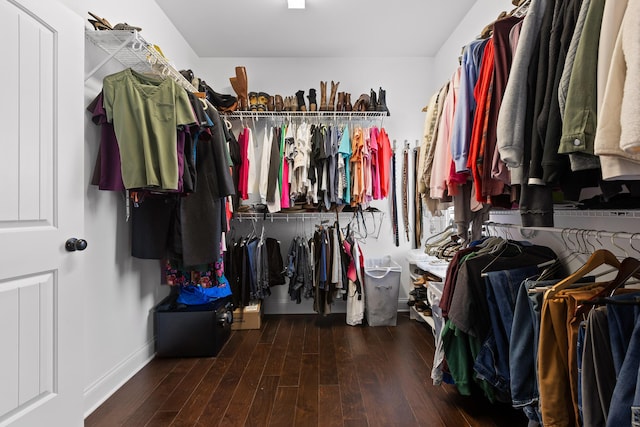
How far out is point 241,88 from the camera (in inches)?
122

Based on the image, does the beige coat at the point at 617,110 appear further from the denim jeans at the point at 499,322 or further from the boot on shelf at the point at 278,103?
the boot on shelf at the point at 278,103

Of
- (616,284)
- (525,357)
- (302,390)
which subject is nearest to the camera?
(616,284)

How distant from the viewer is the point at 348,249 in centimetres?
300

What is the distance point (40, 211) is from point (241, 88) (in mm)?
2187

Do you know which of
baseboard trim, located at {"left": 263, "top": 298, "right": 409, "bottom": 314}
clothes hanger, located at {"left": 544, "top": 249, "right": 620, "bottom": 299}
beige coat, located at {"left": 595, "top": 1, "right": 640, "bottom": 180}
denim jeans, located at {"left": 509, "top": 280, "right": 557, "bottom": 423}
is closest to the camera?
beige coat, located at {"left": 595, "top": 1, "right": 640, "bottom": 180}

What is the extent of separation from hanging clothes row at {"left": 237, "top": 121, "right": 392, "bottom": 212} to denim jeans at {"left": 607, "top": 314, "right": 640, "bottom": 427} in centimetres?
221

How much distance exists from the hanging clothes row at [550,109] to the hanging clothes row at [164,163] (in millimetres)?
1405

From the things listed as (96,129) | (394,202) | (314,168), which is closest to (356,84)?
(314,168)

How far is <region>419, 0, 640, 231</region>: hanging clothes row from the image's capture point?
2.55ft

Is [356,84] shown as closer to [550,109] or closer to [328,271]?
[328,271]

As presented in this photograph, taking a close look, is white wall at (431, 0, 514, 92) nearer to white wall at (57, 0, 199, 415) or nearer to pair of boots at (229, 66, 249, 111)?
pair of boots at (229, 66, 249, 111)

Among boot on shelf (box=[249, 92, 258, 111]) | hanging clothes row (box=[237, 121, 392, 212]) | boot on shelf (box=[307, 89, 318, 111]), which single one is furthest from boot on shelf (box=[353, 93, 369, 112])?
boot on shelf (box=[249, 92, 258, 111])

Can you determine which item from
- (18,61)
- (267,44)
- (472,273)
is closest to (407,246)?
(472,273)

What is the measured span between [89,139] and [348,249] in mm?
2091
